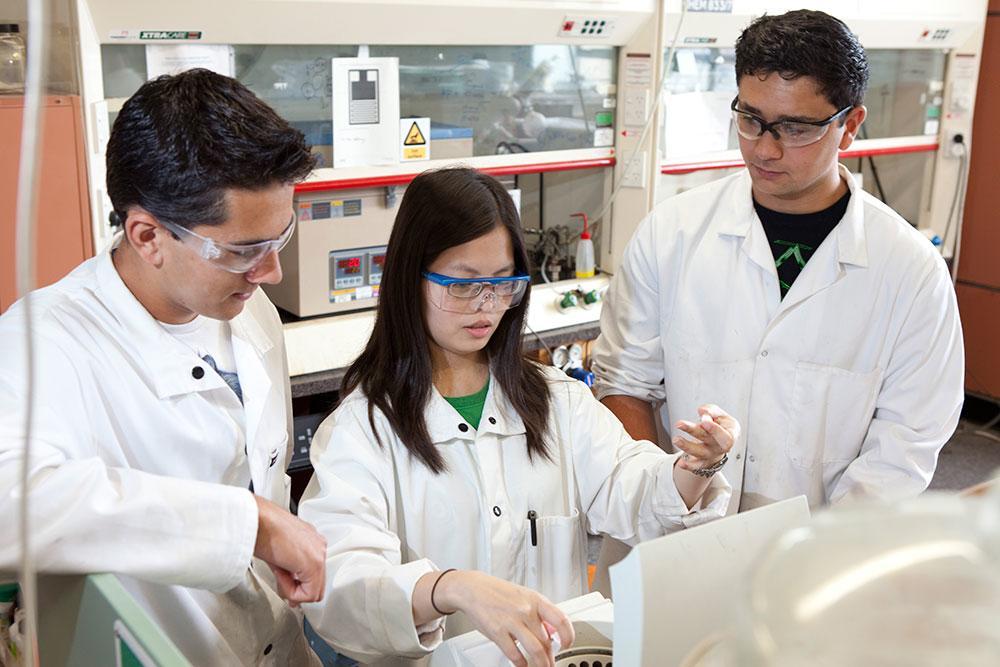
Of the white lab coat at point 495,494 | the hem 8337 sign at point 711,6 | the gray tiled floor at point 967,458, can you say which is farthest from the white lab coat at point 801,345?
the gray tiled floor at point 967,458

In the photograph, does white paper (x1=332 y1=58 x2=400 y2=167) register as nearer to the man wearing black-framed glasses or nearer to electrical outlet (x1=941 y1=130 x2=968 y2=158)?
the man wearing black-framed glasses

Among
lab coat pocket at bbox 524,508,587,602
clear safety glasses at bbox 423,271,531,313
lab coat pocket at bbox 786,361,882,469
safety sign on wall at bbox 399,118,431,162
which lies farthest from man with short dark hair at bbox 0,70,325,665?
safety sign on wall at bbox 399,118,431,162

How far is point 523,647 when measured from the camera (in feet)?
3.39

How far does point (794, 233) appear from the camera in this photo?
73.9 inches

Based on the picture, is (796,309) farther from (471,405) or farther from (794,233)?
(471,405)

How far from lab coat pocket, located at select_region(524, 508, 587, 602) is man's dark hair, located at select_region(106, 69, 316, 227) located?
67 centimetres

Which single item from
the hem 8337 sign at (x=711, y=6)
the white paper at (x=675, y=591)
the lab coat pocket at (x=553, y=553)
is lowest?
the lab coat pocket at (x=553, y=553)

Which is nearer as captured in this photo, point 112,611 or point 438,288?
point 112,611

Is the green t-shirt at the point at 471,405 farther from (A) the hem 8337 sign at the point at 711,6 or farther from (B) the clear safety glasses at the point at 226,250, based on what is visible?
(A) the hem 8337 sign at the point at 711,6

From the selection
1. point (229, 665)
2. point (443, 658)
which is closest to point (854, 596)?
point (443, 658)

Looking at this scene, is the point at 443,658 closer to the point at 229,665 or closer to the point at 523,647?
the point at 523,647

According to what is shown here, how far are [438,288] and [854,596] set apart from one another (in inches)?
41.5

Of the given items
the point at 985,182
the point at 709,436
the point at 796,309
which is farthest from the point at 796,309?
the point at 985,182

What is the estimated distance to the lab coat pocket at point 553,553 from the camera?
1518 millimetres
